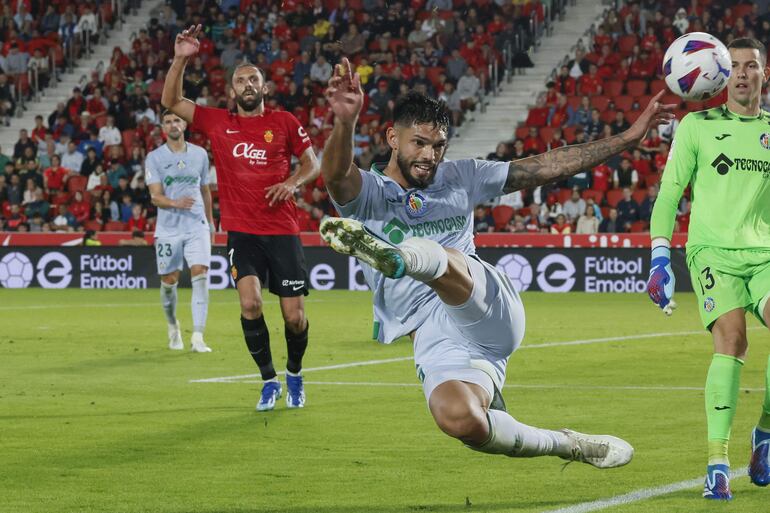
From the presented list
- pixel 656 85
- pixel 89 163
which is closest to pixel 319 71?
pixel 89 163

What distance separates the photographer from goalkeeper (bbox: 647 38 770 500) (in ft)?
21.6

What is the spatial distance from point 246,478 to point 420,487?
0.92 m

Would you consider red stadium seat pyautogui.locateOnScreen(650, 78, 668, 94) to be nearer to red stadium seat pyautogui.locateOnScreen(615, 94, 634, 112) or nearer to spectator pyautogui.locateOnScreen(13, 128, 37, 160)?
red stadium seat pyautogui.locateOnScreen(615, 94, 634, 112)

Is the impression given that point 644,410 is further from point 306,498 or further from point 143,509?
point 143,509

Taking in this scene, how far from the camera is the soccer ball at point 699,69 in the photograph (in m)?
6.92

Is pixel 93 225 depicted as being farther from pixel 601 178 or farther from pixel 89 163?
pixel 601 178

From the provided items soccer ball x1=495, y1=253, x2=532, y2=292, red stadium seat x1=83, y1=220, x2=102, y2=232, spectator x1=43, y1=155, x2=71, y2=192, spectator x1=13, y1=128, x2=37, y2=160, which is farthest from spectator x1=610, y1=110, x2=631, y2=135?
spectator x1=13, y1=128, x2=37, y2=160

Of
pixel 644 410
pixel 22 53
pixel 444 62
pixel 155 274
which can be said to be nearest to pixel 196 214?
pixel 644 410

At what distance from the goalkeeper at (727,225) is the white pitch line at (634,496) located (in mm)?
270

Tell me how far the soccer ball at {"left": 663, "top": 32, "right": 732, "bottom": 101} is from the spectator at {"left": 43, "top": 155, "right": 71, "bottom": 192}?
78.4ft

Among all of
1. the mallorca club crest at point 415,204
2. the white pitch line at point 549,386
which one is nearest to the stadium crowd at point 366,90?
the white pitch line at point 549,386

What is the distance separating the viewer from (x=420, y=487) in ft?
22.0

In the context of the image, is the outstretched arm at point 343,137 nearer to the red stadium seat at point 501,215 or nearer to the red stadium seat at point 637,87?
the red stadium seat at point 501,215

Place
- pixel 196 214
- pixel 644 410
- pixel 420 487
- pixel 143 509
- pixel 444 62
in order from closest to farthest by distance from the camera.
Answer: pixel 143 509 < pixel 420 487 < pixel 644 410 < pixel 196 214 < pixel 444 62
